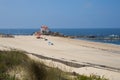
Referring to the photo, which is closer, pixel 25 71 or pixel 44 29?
pixel 25 71

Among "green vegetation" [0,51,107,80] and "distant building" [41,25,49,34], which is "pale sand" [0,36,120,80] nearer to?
"green vegetation" [0,51,107,80]

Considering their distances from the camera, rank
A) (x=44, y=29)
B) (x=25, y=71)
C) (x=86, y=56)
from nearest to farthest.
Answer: (x=25, y=71)
(x=86, y=56)
(x=44, y=29)

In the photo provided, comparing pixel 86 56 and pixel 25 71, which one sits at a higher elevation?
pixel 25 71

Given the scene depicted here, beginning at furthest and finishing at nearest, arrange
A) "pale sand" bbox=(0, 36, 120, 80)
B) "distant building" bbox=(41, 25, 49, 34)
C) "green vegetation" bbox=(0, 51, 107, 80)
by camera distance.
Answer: "distant building" bbox=(41, 25, 49, 34), "pale sand" bbox=(0, 36, 120, 80), "green vegetation" bbox=(0, 51, 107, 80)

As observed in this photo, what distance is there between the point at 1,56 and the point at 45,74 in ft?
7.52

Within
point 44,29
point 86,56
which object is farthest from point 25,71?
point 44,29

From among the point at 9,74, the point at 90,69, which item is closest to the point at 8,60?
the point at 9,74

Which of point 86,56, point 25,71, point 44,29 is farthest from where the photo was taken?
point 44,29

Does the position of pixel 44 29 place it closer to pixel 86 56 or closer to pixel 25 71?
pixel 86 56

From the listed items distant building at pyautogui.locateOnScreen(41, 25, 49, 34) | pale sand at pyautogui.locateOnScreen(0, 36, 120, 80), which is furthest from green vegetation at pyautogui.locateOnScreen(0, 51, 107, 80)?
distant building at pyautogui.locateOnScreen(41, 25, 49, 34)

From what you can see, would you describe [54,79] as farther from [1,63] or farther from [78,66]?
[78,66]

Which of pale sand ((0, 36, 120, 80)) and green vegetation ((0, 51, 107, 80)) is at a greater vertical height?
green vegetation ((0, 51, 107, 80))

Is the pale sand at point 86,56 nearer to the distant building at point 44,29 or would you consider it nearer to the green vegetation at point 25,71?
the green vegetation at point 25,71

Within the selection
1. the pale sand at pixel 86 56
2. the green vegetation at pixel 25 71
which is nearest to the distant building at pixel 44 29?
the pale sand at pixel 86 56
